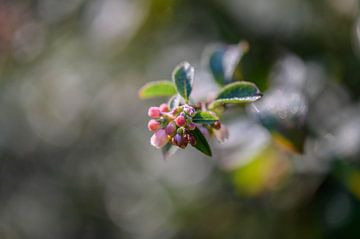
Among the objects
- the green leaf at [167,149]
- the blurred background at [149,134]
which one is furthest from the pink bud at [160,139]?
the blurred background at [149,134]

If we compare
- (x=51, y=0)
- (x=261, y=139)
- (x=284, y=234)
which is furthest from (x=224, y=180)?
(x=51, y=0)

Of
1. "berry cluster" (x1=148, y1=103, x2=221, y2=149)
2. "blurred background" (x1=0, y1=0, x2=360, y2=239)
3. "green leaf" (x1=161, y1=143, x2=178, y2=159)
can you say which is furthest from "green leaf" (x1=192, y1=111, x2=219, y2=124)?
"blurred background" (x1=0, y1=0, x2=360, y2=239)

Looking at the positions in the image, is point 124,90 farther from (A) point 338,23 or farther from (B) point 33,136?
(A) point 338,23

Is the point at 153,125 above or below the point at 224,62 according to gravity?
below

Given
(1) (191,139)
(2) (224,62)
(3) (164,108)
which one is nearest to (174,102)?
(3) (164,108)

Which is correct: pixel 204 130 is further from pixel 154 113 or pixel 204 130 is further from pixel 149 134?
pixel 149 134

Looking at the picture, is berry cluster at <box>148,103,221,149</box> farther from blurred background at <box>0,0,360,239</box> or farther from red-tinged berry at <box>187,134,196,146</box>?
blurred background at <box>0,0,360,239</box>
